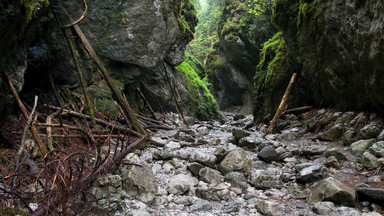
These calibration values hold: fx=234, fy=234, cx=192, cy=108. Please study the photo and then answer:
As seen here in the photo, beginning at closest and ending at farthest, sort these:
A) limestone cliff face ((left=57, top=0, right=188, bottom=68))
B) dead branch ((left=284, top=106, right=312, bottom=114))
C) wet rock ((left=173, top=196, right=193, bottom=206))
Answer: wet rock ((left=173, top=196, right=193, bottom=206)) < limestone cliff face ((left=57, top=0, right=188, bottom=68)) < dead branch ((left=284, top=106, right=312, bottom=114))

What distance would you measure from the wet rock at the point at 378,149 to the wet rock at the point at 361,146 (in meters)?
0.29

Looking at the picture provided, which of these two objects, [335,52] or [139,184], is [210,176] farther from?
[335,52]

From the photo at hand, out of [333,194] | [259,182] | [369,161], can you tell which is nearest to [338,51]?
[369,161]

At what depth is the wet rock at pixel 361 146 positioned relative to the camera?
3820 mm

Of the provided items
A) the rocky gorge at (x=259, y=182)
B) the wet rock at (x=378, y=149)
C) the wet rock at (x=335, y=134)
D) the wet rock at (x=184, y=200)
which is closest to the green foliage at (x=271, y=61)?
the wet rock at (x=335, y=134)

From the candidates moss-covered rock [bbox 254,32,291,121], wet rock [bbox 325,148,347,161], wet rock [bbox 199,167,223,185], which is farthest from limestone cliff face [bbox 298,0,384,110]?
wet rock [bbox 199,167,223,185]

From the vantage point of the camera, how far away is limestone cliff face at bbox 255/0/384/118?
4.12 metres

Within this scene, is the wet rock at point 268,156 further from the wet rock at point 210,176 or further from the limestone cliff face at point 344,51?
the limestone cliff face at point 344,51

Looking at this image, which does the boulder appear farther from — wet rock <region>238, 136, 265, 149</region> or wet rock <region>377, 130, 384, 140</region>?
wet rock <region>377, 130, 384, 140</region>

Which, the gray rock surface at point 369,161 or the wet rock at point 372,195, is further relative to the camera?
the gray rock surface at point 369,161

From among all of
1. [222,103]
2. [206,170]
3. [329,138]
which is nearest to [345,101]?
[329,138]

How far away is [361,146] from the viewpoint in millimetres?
3885

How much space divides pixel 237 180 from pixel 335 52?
4480mm

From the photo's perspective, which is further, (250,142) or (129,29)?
(129,29)
